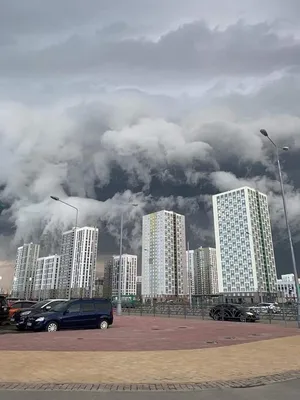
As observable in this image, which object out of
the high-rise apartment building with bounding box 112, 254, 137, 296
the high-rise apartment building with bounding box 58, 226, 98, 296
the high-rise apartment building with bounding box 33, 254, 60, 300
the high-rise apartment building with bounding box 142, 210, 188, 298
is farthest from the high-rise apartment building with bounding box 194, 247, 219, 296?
the high-rise apartment building with bounding box 58, 226, 98, 296

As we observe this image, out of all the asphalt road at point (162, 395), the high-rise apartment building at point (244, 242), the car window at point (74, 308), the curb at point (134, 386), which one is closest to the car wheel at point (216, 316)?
the car window at point (74, 308)

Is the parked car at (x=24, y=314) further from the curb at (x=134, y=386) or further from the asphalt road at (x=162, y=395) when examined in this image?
the asphalt road at (x=162, y=395)

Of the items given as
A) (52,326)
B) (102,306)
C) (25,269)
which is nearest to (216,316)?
(102,306)

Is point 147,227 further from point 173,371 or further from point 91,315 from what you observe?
point 173,371

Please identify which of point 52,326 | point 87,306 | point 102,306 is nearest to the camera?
point 52,326

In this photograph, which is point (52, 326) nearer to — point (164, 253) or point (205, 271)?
point (164, 253)

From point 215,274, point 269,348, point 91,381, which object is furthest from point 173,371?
point 215,274
